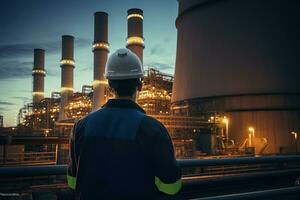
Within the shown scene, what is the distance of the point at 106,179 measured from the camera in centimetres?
148

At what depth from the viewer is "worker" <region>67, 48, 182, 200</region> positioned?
1475 millimetres

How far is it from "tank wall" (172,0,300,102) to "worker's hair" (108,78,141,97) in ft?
82.4

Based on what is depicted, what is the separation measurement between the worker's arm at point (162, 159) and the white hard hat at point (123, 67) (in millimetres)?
324

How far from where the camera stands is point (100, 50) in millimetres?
32562

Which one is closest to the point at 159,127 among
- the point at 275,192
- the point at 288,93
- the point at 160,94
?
the point at 275,192

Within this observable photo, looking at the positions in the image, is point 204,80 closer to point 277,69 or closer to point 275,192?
point 277,69

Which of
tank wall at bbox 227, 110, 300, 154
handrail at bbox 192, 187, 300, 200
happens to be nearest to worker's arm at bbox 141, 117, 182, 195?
handrail at bbox 192, 187, 300, 200

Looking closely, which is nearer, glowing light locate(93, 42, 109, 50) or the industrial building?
the industrial building

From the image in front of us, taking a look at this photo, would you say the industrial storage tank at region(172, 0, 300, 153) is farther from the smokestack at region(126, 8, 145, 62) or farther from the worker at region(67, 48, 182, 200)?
the worker at region(67, 48, 182, 200)

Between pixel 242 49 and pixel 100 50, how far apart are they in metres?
14.3

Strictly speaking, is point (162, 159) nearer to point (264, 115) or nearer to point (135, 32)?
point (264, 115)

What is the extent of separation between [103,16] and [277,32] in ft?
55.3

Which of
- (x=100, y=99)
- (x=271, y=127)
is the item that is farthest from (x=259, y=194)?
(x=100, y=99)

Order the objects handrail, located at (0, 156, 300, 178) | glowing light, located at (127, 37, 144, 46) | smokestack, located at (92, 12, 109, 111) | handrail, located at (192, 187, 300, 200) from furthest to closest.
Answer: smokestack, located at (92, 12, 109, 111), glowing light, located at (127, 37, 144, 46), handrail, located at (192, 187, 300, 200), handrail, located at (0, 156, 300, 178)
